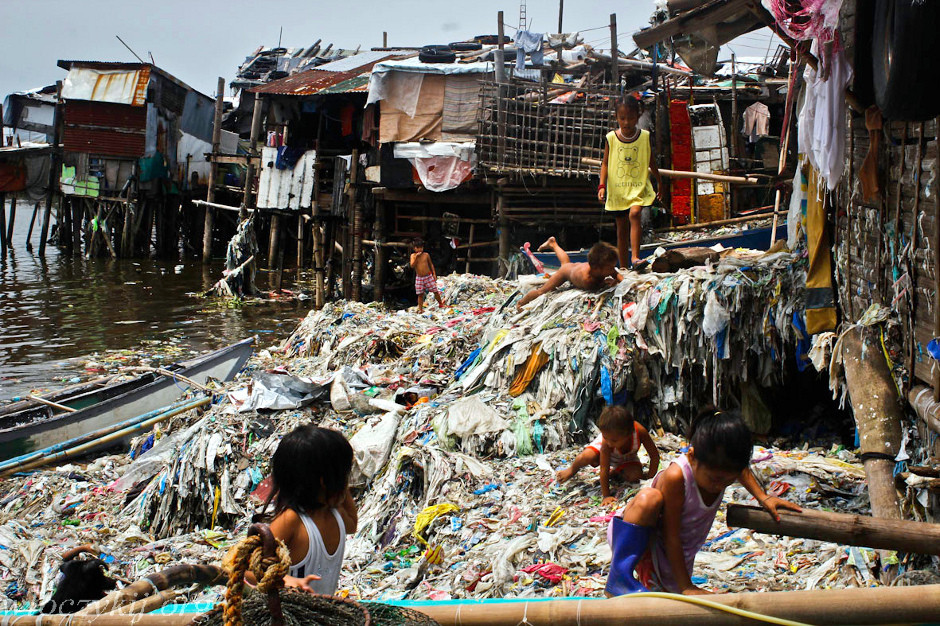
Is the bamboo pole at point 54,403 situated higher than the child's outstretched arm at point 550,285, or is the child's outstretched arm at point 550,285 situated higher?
the child's outstretched arm at point 550,285

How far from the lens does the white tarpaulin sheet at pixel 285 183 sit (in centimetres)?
2139

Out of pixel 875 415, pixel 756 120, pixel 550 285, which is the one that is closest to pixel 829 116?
pixel 875 415

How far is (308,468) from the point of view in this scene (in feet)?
8.25

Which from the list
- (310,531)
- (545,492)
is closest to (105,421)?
(545,492)

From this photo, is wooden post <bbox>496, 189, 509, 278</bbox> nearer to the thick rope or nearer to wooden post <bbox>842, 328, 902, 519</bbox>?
wooden post <bbox>842, 328, 902, 519</bbox>

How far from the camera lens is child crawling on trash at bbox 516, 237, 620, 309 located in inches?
288

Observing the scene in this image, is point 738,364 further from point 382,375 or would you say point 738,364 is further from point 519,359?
point 382,375

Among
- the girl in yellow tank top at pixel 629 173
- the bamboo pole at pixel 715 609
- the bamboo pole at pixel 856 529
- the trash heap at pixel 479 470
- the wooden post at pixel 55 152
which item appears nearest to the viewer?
the bamboo pole at pixel 715 609

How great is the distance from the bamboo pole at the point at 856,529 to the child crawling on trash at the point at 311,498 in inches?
53.7

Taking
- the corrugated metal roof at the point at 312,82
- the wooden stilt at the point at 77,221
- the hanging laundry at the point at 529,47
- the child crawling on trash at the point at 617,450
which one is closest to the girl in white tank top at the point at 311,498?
the child crawling on trash at the point at 617,450

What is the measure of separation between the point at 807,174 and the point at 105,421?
25.9 feet

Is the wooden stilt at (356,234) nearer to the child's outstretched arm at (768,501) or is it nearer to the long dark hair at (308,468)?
the child's outstretched arm at (768,501)

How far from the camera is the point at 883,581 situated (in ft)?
12.9

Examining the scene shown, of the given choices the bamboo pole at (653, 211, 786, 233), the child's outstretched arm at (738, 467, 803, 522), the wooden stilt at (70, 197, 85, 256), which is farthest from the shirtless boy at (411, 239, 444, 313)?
the wooden stilt at (70, 197, 85, 256)
